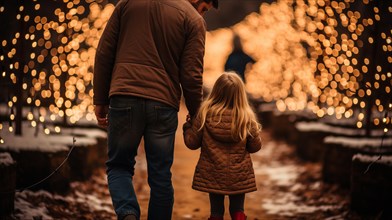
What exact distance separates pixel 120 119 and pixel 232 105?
100 cm

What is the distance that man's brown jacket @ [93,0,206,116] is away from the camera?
3527mm

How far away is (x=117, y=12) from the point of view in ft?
11.9

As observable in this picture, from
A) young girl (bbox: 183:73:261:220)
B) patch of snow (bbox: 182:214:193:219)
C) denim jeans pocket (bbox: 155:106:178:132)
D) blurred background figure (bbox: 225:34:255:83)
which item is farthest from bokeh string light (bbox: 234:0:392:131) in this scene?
denim jeans pocket (bbox: 155:106:178:132)

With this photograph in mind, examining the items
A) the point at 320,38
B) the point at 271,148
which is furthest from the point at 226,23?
the point at 320,38

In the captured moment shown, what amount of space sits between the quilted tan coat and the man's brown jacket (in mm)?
460

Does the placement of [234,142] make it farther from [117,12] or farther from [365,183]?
[365,183]

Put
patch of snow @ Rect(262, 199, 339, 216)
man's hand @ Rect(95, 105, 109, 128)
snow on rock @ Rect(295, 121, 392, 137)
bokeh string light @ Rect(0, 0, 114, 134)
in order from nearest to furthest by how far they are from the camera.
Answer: man's hand @ Rect(95, 105, 109, 128) → bokeh string light @ Rect(0, 0, 114, 134) → patch of snow @ Rect(262, 199, 339, 216) → snow on rock @ Rect(295, 121, 392, 137)

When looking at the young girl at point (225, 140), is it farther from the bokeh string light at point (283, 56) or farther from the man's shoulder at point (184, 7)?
the bokeh string light at point (283, 56)

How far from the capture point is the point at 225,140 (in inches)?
160

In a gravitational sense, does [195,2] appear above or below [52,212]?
above

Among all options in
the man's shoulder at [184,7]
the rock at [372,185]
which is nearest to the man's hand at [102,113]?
the man's shoulder at [184,7]

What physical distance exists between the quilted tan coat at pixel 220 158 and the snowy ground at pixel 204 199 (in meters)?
1.53

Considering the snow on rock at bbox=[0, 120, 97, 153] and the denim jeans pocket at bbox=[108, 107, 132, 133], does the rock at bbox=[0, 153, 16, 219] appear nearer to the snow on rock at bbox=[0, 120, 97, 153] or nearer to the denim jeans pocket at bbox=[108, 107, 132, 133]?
the snow on rock at bbox=[0, 120, 97, 153]

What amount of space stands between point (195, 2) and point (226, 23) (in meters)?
26.2
